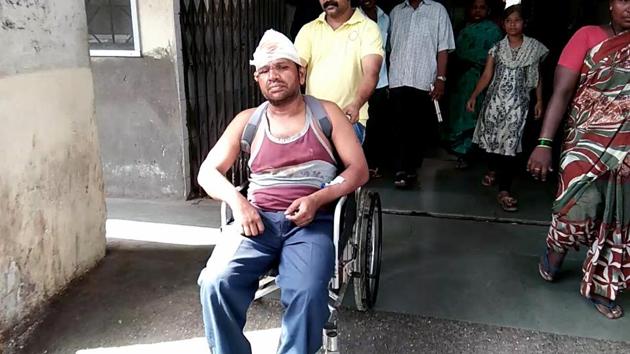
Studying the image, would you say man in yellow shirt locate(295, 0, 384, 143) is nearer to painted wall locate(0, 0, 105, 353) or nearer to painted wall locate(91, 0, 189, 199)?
painted wall locate(0, 0, 105, 353)

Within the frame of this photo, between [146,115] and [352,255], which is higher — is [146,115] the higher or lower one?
the higher one

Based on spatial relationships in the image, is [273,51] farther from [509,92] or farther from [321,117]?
[509,92]

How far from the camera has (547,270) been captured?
3.06m

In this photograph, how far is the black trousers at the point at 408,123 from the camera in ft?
15.2

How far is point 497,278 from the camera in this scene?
3127 mm

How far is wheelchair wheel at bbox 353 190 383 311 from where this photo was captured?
2566 millimetres

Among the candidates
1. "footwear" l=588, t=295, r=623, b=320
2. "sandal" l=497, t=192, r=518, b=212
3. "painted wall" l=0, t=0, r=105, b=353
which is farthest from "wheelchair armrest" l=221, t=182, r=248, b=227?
"sandal" l=497, t=192, r=518, b=212

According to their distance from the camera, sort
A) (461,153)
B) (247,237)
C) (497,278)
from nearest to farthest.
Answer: (247,237) → (497,278) → (461,153)

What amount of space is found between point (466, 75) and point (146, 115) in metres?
2.83

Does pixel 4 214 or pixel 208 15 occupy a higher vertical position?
pixel 208 15

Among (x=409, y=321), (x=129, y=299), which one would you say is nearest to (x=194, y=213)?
(x=129, y=299)

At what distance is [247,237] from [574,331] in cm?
158

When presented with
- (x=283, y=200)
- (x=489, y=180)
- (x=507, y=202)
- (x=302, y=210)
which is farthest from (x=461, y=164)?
(x=302, y=210)

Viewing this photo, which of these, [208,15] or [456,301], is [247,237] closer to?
[456,301]
